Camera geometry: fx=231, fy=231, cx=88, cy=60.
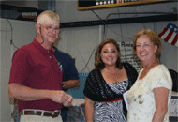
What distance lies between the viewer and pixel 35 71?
1.64 m

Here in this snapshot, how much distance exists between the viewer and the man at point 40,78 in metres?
Answer: 1.49

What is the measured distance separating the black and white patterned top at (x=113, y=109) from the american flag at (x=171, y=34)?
2542 mm

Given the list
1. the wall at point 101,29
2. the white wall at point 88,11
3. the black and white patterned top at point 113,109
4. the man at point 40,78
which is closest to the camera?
the man at point 40,78

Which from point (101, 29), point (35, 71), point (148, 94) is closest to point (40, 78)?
point (35, 71)

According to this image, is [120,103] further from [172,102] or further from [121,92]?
[172,102]

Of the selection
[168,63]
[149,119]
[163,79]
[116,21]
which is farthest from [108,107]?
[116,21]

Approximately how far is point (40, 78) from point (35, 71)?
0.06 m

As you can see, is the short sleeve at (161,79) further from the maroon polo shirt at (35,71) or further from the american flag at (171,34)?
the american flag at (171,34)

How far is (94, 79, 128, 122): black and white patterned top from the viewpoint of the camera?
84.7 inches

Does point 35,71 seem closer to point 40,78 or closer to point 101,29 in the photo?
point 40,78

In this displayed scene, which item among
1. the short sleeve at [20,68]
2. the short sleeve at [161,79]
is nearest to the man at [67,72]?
the short sleeve at [20,68]

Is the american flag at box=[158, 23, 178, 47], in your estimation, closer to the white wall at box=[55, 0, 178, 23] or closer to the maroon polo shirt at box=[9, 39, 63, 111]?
the white wall at box=[55, 0, 178, 23]

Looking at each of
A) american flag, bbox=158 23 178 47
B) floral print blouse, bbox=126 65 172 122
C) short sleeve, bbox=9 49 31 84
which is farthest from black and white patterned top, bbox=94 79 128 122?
american flag, bbox=158 23 178 47

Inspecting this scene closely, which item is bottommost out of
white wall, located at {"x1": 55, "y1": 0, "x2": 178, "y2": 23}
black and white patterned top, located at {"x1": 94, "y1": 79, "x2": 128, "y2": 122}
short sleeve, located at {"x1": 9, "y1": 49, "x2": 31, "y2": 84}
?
black and white patterned top, located at {"x1": 94, "y1": 79, "x2": 128, "y2": 122}
